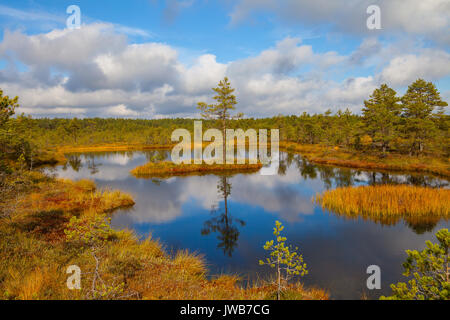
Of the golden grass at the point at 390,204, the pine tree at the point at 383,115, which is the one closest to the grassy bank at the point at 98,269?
the golden grass at the point at 390,204

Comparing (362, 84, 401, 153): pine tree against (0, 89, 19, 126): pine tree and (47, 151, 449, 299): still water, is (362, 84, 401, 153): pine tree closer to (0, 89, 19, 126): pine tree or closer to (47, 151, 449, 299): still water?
(47, 151, 449, 299): still water

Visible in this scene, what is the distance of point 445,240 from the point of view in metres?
5.65

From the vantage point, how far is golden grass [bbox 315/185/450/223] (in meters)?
17.7

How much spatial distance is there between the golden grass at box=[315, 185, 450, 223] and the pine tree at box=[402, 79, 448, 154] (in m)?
28.9

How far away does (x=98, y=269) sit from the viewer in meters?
8.63

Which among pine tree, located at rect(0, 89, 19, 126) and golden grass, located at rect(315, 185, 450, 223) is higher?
pine tree, located at rect(0, 89, 19, 126)

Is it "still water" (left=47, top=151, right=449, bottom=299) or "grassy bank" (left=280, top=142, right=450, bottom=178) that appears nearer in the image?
"still water" (left=47, top=151, right=449, bottom=299)

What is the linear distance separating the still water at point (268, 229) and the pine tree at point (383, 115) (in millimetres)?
15629

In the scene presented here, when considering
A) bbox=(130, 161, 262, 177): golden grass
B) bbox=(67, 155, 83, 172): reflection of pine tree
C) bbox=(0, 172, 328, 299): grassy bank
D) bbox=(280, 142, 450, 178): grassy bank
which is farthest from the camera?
bbox=(67, 155, 83, 172): reflection of pine tree

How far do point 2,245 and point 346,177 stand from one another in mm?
38731

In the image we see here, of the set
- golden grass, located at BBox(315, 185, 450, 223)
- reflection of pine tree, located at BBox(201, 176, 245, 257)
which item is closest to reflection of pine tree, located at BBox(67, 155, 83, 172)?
reflection of pine tree, located at BBox(201, 176, 245, 257)

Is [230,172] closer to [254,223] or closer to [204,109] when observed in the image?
[204,109]

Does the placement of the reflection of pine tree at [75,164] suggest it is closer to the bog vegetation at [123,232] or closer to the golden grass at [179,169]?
the bog vegetation at [123,232]
